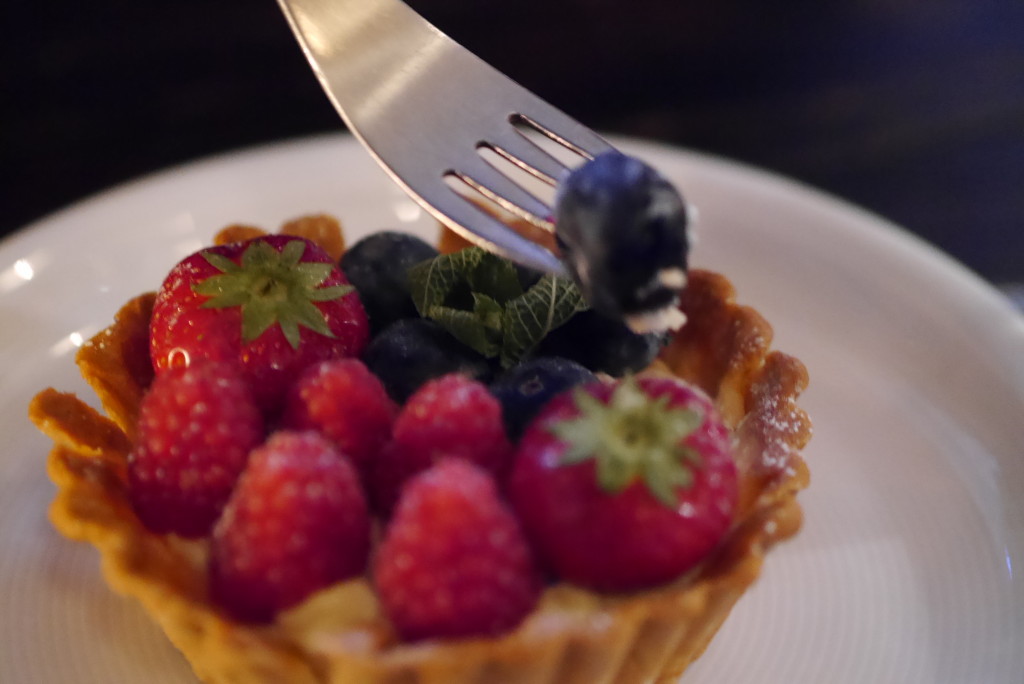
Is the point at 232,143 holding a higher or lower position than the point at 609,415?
lower

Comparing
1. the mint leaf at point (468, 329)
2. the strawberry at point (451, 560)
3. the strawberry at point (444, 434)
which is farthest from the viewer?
the mint leaf at point (468, 329)

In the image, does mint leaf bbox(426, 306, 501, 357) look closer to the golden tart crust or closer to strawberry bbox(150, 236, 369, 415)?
strawberry bbox(150, 236, 369, 415)

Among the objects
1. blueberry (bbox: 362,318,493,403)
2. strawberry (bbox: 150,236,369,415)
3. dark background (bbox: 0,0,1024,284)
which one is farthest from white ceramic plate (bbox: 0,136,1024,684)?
dark background (bbox: 0,0,1024,284)

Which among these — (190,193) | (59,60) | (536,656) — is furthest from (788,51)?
(536,656)

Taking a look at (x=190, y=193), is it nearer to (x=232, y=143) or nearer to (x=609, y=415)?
(x=232, y=143)

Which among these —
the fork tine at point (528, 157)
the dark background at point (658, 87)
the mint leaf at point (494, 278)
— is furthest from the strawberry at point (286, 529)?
the dark background at point (658, 87)

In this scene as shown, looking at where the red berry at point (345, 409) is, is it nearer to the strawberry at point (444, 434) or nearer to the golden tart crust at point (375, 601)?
the strawberry at point (444, 434)
